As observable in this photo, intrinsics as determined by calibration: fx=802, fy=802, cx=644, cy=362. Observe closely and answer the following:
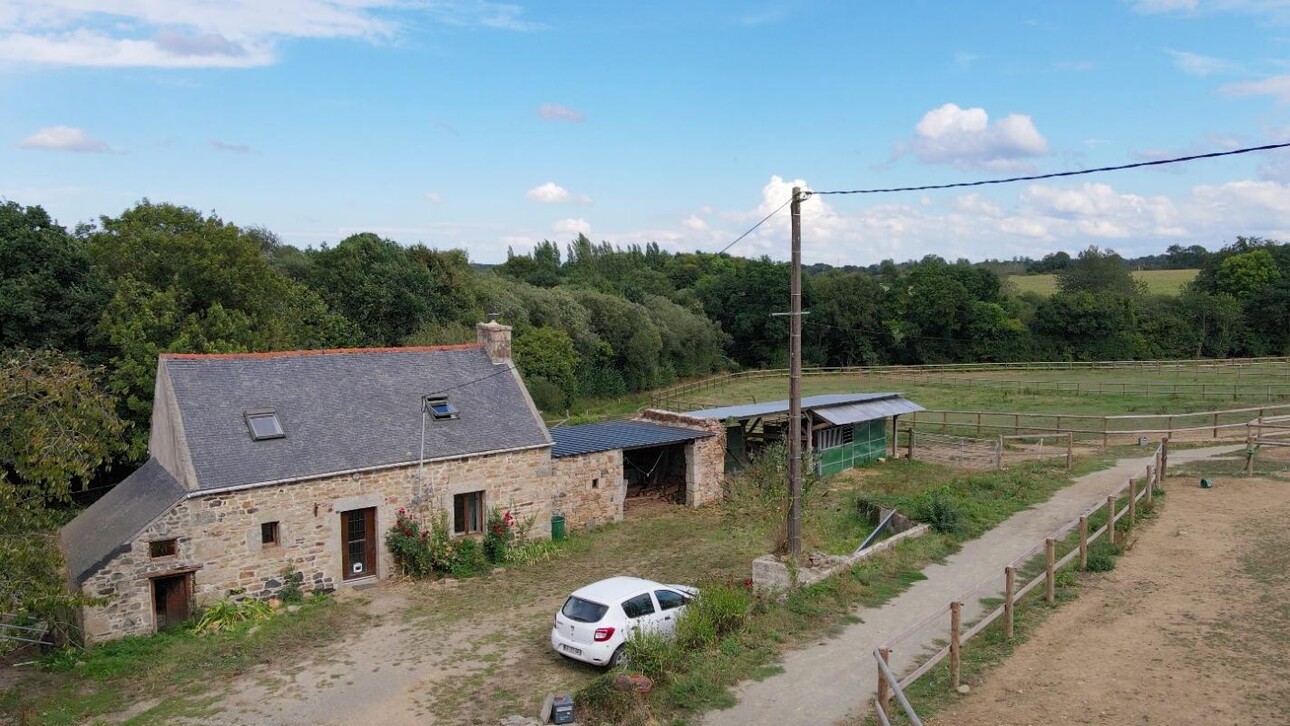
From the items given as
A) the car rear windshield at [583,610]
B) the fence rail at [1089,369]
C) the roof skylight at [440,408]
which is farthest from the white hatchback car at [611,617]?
the fence rail at [1089,369]

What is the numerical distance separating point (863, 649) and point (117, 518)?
1470 centimetres

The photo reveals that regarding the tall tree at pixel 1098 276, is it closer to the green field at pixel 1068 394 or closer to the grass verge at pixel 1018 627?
the green field at pixel 1068 394

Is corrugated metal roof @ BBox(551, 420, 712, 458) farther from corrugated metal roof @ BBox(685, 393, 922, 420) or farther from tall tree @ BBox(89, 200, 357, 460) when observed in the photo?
tall tree @ BBox(89, 200, 357, 460)

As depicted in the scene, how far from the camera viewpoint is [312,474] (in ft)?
55.0

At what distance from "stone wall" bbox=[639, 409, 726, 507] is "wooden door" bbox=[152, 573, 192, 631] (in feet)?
44.2

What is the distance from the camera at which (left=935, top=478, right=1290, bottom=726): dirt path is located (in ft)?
30.6

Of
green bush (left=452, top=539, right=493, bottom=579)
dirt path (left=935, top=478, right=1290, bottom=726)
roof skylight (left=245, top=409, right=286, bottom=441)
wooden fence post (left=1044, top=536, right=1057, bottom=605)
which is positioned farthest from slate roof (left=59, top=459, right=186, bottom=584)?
wooden fence post (left=1044, top=536, right=1057, bottom=605)

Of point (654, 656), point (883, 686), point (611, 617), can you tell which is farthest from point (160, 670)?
point (883, 686)

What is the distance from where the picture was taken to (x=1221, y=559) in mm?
14938

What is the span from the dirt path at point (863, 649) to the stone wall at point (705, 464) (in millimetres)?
8691

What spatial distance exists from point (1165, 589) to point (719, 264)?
86.0 m

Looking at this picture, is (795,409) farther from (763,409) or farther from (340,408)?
(763,409)

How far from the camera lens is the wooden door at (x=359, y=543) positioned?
17.4 meters

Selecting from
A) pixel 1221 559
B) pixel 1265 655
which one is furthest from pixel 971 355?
pixel 1265 655
